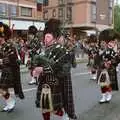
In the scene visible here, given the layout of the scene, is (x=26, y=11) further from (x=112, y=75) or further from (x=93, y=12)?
(x=112, y=75)

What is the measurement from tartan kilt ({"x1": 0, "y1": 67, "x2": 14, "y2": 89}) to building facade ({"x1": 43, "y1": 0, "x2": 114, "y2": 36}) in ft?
153

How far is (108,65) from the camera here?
30.9 feet

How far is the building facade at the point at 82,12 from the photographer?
5659 cm

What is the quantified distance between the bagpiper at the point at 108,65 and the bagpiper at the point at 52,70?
3.04 m

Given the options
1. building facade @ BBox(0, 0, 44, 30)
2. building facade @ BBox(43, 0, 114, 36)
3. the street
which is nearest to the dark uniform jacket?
the street

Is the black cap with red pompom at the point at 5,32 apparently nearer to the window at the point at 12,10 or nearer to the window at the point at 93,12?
the window at the point at 12,10

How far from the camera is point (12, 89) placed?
336 inches

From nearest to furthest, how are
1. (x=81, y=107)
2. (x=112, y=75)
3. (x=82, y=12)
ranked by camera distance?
(x=81, y=107)
(x=112, y=75)
(x=82, y=12)

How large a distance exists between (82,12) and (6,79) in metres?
49.0

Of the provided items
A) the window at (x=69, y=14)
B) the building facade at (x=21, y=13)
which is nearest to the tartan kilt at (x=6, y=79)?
the building facade at (x=21, y=13)

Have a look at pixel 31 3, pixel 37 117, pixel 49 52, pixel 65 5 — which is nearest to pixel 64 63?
pixel 49 52

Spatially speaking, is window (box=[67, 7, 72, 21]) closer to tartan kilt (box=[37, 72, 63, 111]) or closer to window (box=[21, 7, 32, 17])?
window (box=[21, 7, 32, 17])

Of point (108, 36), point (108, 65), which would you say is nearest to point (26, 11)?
point (108, 36)

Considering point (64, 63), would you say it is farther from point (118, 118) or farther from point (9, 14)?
point (9, 14)
